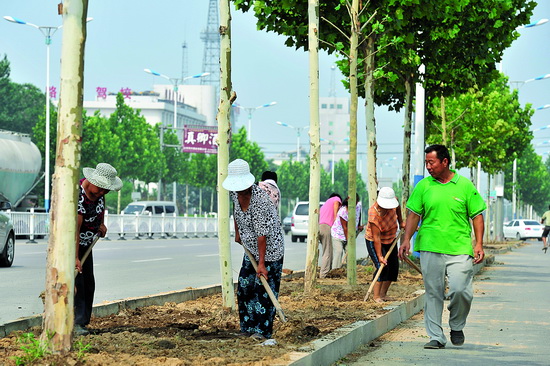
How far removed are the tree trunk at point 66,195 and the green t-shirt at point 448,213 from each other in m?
3.69

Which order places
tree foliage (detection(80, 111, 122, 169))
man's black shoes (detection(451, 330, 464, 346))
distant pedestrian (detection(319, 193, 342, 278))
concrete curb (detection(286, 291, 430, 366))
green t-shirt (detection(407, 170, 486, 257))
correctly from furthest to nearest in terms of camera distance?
tree foliage (detection(80, 111, 122, 169))
distant pedestrian (detection(319, 193, 342, 278))
man's black shoes (detection(451, 330, 464, 346))
green t-shirt (detection(407, 170, 486, 257))
concrete curb (detection(286, 291, 430, 366))

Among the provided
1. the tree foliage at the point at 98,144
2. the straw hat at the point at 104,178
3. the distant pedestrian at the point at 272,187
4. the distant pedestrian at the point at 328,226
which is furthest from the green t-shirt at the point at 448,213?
the tree foliage at the point at 98,144

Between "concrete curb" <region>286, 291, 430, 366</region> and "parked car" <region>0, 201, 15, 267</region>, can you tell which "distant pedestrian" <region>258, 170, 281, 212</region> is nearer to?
"concrete curb" <region>286, 291, 430, 366</region>

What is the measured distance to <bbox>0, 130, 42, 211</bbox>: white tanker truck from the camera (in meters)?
35.3

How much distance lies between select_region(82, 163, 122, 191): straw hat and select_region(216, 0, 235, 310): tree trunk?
7.07ft

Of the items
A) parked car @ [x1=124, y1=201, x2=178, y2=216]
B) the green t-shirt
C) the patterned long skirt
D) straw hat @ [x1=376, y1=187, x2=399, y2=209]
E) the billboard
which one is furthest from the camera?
→ the billboard

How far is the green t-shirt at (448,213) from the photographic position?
9078 millimetres

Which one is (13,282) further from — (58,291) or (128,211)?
(128,211)

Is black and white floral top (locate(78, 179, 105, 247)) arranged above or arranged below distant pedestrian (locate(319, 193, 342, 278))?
above

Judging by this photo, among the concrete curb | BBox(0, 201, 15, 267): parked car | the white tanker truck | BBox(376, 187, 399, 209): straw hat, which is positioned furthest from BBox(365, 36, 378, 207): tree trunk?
the white tanker truck

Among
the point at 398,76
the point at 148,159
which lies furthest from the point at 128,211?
the point at 398,76

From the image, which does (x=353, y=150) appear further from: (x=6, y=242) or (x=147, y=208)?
(x=147, y=208)

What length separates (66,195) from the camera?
6.50 meters

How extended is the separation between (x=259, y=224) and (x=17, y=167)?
1171 inches
